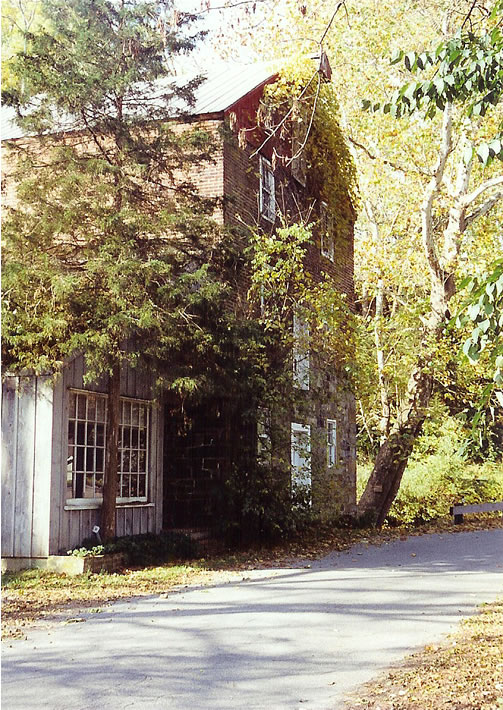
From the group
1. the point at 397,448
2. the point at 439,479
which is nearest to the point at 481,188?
the point at 397,448

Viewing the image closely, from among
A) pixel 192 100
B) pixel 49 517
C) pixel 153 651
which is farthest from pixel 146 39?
pixel 153 651

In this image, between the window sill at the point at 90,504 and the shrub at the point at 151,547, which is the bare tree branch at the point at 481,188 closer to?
the shrub at the point at 151,547

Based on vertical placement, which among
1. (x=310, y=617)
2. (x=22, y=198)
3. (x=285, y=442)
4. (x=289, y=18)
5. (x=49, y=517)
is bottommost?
(x=310, y=617)

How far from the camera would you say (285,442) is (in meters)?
15.5

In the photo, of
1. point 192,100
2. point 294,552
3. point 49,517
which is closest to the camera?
point 49,517

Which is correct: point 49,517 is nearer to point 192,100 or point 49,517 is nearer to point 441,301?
point 192,100

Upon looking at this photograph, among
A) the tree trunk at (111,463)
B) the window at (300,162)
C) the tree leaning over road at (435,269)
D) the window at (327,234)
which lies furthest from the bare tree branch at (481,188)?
the tree trunk at (111,463)

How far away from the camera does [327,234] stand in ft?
71.4

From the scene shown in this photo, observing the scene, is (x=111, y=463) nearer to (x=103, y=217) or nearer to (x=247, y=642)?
(x=103, y=217)

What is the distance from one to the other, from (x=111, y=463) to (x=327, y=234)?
10.5 m

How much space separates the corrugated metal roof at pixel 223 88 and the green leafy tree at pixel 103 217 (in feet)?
13.0

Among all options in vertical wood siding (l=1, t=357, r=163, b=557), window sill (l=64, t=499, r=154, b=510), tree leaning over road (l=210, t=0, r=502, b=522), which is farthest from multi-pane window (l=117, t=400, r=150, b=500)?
tree leaning over road (l=210, t=0, r=502, b=522)

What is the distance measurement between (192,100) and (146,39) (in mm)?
1300

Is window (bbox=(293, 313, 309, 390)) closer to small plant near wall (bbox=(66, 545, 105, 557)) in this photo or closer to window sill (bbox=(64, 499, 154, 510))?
window sill (bbox=(64, 499, 154, 510))
